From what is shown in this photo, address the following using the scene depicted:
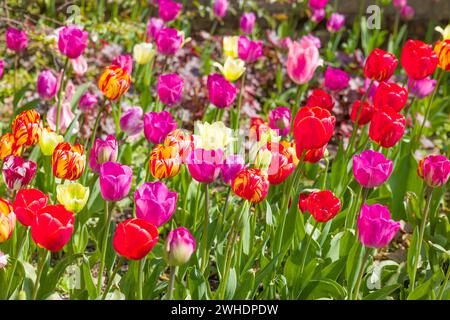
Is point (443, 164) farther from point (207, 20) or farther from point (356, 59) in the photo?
point (207, 20)

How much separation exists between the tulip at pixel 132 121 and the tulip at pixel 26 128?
0.48 metres

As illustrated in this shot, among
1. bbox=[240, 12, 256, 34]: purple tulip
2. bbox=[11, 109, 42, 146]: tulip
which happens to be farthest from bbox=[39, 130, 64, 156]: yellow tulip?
bbox=[240, 12, 256, 34]: purple tulip

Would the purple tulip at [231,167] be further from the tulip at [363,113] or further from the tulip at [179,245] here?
the tulip at [363,113]

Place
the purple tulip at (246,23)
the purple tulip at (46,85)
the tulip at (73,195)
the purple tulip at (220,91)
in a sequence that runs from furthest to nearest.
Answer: the purple tulip at (246,23) → the purple tulip at (46,85) → the purple tulip at (220,91) → the tulip at (73,195)

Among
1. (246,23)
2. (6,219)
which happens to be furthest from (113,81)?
(246,23)

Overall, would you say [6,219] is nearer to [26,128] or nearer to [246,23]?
[26,128]

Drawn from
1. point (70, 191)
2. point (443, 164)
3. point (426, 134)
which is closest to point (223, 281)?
point (70, 191)

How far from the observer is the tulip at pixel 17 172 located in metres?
2.23

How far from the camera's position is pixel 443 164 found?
7.55 ft

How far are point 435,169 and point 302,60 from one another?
745 mm

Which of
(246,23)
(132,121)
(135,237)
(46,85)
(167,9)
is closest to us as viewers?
(135,237)

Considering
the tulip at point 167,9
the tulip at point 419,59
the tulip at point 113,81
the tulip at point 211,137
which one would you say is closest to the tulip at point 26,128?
the tulip at point 113,81

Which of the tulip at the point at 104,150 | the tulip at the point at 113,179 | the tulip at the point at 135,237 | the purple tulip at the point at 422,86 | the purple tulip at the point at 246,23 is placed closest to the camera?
the tulip at the point at 135,237

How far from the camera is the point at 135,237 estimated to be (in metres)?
1.76
